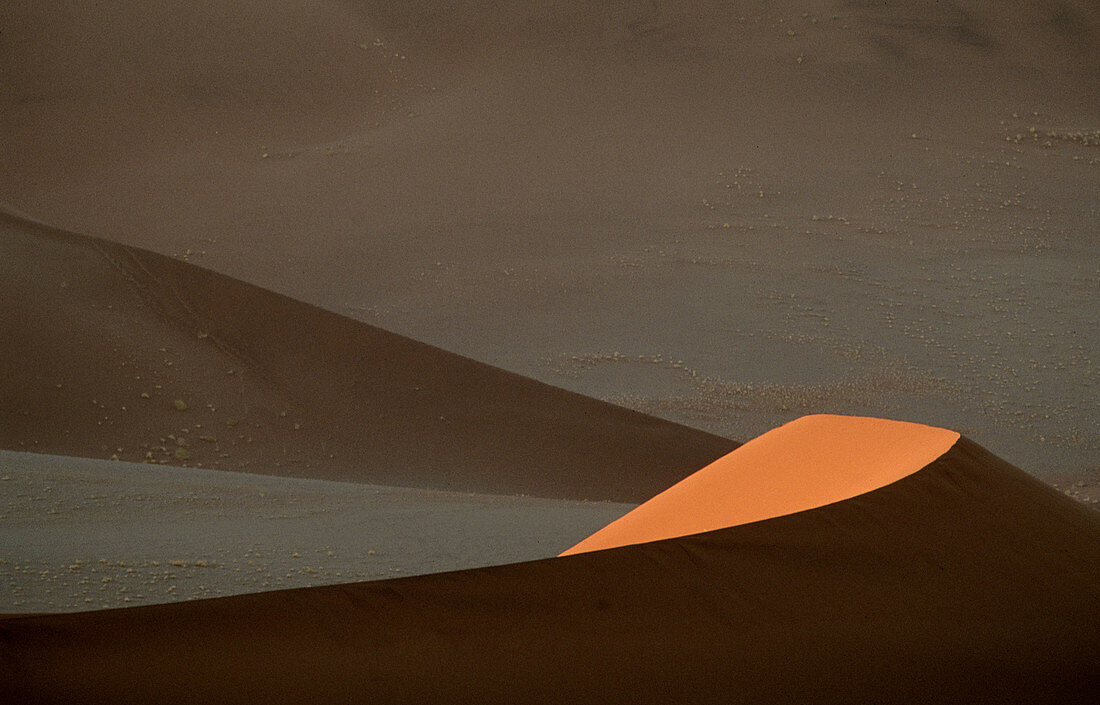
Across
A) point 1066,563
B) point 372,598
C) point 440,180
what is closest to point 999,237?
point 440,180

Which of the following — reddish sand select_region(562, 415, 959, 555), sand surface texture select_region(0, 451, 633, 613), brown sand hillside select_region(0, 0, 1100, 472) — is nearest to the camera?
sand surface texture select_region(0, 451, 633, 613)

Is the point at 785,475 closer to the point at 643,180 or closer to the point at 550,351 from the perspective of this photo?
the point at 550,351

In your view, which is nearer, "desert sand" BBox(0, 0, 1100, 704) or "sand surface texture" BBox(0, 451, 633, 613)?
"desert sand" BBox(0, 0, 1100, 704)

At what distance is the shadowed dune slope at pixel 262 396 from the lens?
15.4 feet

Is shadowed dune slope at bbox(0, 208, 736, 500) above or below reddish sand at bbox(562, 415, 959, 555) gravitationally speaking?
below

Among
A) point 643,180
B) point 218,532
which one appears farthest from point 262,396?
point 643,180

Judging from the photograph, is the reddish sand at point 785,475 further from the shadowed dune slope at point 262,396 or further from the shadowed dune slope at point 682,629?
the shadowed dune slope at point 262,396

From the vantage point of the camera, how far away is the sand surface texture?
6.72ft

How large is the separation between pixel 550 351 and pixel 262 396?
2438mm

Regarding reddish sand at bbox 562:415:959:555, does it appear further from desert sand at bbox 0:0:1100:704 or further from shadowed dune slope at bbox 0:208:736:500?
shadowed dune slope at bbox 0:208:736:500

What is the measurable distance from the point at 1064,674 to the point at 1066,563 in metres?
0.27

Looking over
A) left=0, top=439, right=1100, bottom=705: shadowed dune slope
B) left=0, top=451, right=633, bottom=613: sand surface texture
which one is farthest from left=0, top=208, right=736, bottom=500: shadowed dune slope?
left=0, top=439, right=1100, bottom=705: shadowed dune slope

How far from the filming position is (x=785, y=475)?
2.50 m

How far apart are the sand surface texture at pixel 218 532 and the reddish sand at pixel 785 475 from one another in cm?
33
